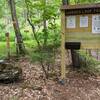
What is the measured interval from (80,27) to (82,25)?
6 centimetres

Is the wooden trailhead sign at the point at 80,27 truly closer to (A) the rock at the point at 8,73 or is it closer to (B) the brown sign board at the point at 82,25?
(B) the brown sign board at the point at 82,25

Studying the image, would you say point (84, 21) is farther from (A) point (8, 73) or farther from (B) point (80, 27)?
(A) point (8, 73)

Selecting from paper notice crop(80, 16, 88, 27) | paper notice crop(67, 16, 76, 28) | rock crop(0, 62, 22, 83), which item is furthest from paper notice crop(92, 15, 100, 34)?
rock crop(0, 62, 22, 83)

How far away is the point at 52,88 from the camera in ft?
17.6

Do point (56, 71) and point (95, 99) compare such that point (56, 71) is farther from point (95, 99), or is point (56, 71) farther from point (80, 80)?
point (95, 99)

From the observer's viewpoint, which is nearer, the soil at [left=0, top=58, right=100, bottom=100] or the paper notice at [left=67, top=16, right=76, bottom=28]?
the soil at [left=0, top=58, right=100, bottom=100]

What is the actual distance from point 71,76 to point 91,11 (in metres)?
1.68

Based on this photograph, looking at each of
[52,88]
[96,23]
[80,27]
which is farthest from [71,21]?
[52,88]

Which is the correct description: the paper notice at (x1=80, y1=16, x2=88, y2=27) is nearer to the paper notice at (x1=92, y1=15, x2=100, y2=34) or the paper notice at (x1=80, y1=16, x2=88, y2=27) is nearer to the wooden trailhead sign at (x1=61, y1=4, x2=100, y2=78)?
the wooden trailhead sign at (x1=61, y1=4, x2=100, y2=78)

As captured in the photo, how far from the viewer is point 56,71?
6516 millimetres

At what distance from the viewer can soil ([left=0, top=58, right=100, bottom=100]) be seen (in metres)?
4.98

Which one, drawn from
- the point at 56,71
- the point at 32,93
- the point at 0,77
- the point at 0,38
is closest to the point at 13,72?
the point at 0,77

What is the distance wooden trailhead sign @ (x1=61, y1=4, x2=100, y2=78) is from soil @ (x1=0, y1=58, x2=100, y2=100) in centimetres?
37

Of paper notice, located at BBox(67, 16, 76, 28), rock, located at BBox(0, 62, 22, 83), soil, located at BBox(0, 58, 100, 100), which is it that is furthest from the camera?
paper notice, located at BBox(67, 16, 76, 28)
